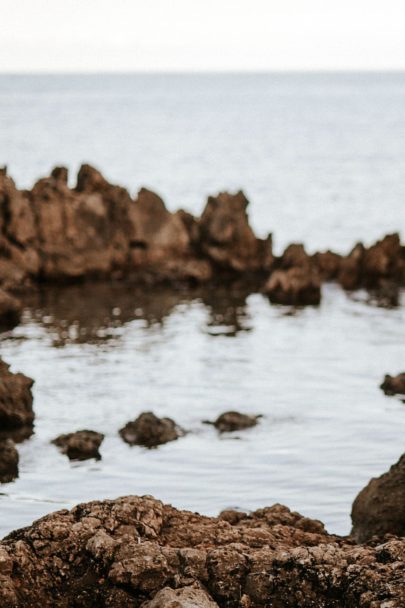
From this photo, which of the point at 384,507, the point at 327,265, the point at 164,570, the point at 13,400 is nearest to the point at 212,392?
the point at 13,400

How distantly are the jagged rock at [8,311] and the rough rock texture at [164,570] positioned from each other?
25.9 metres

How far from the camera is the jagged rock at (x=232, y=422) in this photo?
29.1 meters

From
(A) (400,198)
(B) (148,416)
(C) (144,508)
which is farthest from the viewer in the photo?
(A) (400,198)

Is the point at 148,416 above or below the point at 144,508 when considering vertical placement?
below

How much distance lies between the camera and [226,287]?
4759 centimetres

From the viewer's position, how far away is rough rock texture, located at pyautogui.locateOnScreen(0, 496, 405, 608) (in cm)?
1291

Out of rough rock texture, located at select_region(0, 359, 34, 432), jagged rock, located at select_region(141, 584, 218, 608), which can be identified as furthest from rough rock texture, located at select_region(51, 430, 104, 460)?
jagged rock, located at select_region(141, 584, 218, 608)

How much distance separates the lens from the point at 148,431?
2814 centimetres

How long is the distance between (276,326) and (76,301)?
6.71 metres

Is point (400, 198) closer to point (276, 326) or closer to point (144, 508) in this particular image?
point (276, 326)

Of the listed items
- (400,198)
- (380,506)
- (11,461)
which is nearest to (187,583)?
(380,506)

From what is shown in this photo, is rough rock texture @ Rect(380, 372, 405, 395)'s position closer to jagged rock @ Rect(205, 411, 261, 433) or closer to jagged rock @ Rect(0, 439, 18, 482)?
jagged rock @ Rect(205, 411, 261, 433)

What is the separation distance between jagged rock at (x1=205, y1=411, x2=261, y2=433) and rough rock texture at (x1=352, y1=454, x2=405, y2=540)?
31.8ft

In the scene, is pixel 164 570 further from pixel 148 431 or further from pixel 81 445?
pixel 148 431
